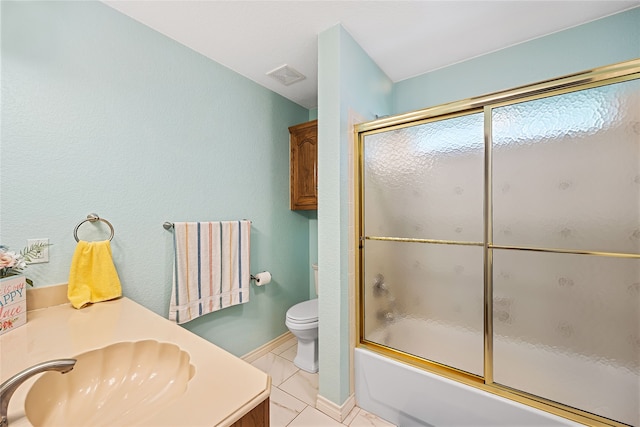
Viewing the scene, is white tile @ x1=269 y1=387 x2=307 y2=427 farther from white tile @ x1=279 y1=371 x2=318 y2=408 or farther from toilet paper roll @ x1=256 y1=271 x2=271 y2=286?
toilet paper roll @ x1=256 y1=271 x2=271 y2=286

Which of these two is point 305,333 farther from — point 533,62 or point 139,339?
point 533,62

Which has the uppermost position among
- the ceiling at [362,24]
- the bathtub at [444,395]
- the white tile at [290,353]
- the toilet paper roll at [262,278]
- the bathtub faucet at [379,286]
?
the ceiling at [362,24]

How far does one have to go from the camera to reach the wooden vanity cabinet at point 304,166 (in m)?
2.32

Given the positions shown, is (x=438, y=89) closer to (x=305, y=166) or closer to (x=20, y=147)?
(x=305, y=166)

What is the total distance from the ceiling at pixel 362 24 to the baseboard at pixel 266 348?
2266 millimetres

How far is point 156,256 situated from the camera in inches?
62.4

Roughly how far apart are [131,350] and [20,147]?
1036 millimetres

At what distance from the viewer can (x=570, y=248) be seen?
3.68 ft

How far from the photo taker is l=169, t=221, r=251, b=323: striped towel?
164 cm


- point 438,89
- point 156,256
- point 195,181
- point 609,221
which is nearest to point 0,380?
point 156,256

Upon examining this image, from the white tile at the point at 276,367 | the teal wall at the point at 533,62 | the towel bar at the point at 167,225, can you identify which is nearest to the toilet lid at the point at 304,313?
the white tile at the point at 276,367

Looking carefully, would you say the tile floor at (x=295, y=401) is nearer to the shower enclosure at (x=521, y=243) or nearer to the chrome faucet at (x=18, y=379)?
the shower enclosure at (x=521, y=243)

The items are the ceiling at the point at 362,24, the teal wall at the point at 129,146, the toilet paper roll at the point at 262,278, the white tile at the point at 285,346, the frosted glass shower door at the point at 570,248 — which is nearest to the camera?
the frosted glass shower door at the point at 570,248

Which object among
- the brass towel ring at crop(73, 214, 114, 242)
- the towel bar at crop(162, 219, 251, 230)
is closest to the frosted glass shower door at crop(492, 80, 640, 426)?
the towel bar at crop(162, 219, 251, 230)
